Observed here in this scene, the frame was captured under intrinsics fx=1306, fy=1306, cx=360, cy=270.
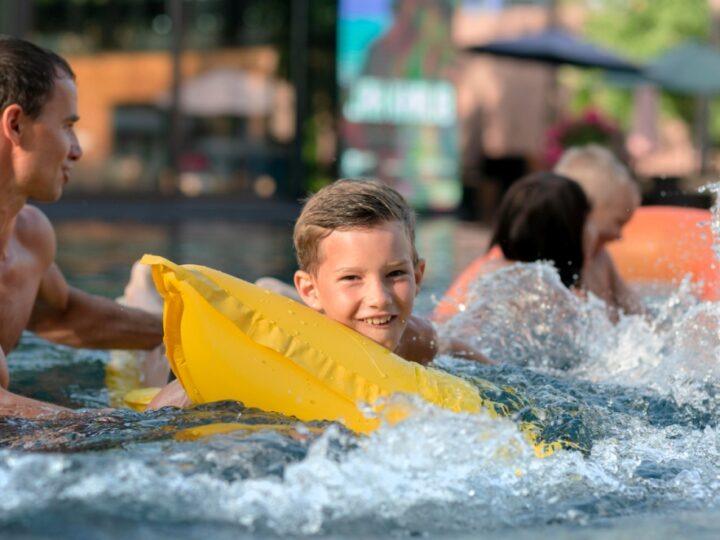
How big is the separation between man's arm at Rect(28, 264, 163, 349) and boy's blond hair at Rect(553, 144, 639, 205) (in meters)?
2.24

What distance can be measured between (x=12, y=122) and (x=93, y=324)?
0.98 m

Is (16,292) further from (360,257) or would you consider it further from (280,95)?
(280,95)

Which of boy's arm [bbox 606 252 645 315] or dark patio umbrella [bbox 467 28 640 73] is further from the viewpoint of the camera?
dark patio umbrella [bbox 467 28 640 73]

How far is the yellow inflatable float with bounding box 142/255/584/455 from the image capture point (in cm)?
296

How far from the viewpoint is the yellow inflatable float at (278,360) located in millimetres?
2963

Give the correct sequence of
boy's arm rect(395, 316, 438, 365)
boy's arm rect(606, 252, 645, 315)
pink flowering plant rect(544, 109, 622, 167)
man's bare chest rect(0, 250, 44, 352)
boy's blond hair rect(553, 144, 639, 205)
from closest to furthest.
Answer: boy's arm rect(395, 316, 438, 365) < man's bare chest rect(0, 250, 44, 352) < boy's arm rect(606, 252, 645, 315) < boy's blond hair rect(553, 144, 639, 205) < pink flowering plant rect(544, 109, 622, 167)

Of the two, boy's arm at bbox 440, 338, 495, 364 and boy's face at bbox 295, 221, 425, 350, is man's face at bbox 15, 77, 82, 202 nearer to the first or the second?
boy's face at bbox 295, 221, 425, 350

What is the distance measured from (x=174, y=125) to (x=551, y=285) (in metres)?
11.4

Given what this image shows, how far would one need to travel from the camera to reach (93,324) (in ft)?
14.7

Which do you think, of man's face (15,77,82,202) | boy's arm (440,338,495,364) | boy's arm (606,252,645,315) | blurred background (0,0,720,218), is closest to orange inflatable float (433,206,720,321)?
boy's arm (606,252,645,315)

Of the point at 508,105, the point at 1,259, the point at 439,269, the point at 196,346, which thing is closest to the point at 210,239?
the point at 439,269

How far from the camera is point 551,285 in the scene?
5.04m

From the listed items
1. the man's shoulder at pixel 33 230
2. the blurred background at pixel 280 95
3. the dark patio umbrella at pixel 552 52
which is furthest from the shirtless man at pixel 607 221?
the dark patio umbrella at pixel 552 52

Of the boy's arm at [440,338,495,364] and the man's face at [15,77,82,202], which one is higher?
the man's face at [15,77,82,202]
